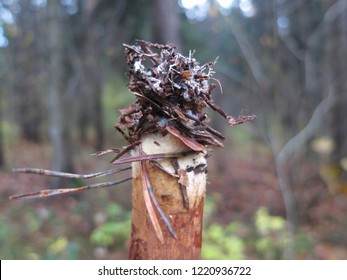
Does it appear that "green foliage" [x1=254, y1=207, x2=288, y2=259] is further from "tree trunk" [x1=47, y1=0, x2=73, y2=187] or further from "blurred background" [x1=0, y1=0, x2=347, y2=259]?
"tree trunk" [x1=47, y1=0, x2=73, y2=187]

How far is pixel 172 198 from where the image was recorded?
2.77ft

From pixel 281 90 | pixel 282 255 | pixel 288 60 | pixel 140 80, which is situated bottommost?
pixel 282 255

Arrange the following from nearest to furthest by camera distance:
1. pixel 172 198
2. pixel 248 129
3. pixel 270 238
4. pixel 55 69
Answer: pixel 172 198 → pixel 270 238 → pixel 55 69 → pixel 248 129

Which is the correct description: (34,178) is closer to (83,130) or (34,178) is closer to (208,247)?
(208,247)

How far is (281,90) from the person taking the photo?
5.85m

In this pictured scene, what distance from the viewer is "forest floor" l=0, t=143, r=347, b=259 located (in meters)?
4.38

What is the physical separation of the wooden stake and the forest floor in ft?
9.76

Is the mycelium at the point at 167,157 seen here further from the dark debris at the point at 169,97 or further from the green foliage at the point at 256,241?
the green foliage at the point at 256,241

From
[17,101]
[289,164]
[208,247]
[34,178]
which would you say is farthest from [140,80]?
[17,101]

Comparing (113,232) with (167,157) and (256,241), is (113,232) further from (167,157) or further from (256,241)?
(167,157)

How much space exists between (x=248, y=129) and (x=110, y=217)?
11.8 ft

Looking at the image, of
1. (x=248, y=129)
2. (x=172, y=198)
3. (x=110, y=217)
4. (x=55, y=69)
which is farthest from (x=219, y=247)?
(x=55, y=69)

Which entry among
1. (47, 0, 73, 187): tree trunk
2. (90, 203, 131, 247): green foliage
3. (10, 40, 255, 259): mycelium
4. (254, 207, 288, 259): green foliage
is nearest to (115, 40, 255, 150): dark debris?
(10, 40, 255, 259): mycelium

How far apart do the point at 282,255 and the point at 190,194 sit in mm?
4057
